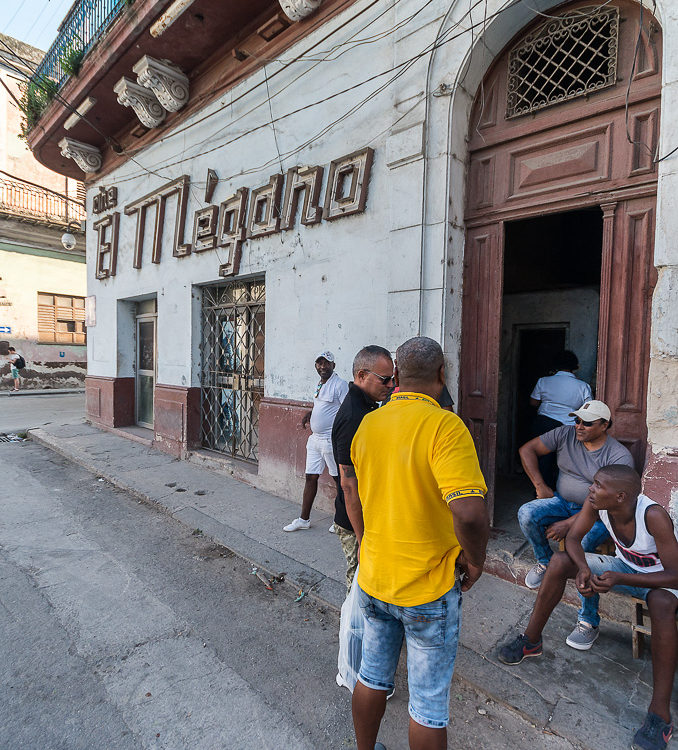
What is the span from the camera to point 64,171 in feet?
35.2

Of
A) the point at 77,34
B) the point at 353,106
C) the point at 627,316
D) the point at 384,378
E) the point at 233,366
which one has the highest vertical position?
the point at 77,34

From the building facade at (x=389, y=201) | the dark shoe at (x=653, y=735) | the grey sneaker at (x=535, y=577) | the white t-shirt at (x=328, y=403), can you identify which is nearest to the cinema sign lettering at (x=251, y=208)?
the building facade at (x=389, y=201)

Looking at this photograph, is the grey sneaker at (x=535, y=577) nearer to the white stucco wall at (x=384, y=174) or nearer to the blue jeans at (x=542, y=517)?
the blue jeans at (x=542, y=517)

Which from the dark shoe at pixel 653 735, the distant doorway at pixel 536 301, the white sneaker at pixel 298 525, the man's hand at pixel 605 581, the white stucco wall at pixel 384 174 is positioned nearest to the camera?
the dark shoe at pixel 653 735

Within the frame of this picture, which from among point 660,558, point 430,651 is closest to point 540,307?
point 660,558

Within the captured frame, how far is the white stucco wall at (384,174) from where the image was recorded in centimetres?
294

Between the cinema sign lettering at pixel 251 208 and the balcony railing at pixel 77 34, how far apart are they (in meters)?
2.40

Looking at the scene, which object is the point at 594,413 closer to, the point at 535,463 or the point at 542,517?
the point at 535,463

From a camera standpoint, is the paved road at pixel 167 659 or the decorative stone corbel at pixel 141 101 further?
the decorative stone corbel at pixel 141 101

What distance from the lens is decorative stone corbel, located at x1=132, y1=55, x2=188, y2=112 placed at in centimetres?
672

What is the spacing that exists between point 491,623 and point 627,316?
2331 millimetres

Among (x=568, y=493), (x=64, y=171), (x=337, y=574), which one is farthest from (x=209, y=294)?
(x=64, y=171)

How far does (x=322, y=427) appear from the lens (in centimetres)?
449

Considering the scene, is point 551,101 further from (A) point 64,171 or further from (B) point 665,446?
(A) point 64,171
